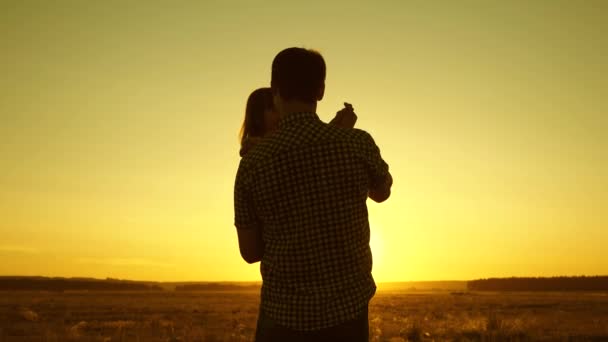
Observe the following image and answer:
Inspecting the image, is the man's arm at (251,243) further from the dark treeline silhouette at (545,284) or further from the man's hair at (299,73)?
the dark treeline silhouette at (545,284)

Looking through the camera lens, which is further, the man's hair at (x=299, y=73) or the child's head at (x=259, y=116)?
the child's head at (x=259, y=116)

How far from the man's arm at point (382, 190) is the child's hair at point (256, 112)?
63 cm

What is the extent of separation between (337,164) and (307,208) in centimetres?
20

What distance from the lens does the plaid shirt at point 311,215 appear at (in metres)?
2.06

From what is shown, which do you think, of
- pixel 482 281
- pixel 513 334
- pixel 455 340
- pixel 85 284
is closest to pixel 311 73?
pixel 455 340

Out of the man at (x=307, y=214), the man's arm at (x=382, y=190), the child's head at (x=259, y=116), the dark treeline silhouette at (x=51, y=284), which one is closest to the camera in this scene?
the man at (x=307, y=214)

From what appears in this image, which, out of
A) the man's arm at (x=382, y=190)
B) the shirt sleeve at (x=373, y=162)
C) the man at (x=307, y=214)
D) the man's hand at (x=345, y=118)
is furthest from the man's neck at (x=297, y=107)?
the man's arm at (x=382, y=190)

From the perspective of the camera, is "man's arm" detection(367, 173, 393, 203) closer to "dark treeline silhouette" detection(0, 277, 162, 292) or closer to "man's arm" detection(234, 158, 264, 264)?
"man's arm" detection(234, 158, 264, 264)

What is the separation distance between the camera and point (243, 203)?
2.21 m

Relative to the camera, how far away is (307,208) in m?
2.11

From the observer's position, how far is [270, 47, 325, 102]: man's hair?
2219 millimetres

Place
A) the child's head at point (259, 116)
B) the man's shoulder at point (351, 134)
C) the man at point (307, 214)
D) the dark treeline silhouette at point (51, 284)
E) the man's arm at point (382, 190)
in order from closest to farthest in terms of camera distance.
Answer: the man at point (307, 214)
the man's shoulder at point (351, 134)
the man's arm at point (382, 190)
the child's head at point (259, 116)
the dark treeline silhouette at point (51, 284)

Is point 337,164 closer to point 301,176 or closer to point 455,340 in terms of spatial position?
point 301,176

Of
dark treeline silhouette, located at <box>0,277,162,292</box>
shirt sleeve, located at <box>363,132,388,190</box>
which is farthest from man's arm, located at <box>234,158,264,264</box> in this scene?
dark treeline silhouette, located at <box>0,277,162,292</box>
